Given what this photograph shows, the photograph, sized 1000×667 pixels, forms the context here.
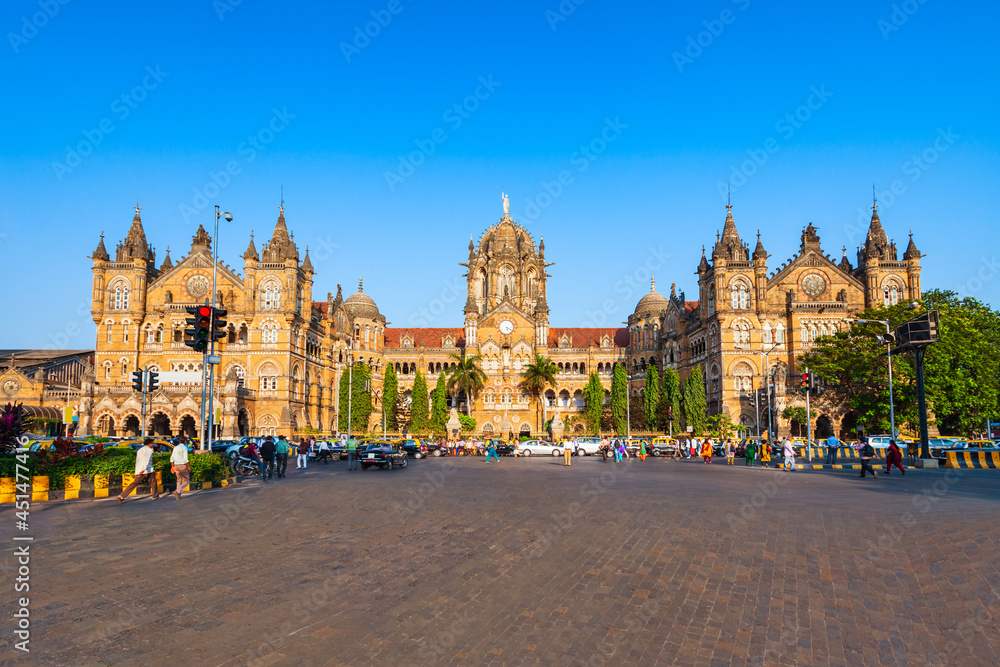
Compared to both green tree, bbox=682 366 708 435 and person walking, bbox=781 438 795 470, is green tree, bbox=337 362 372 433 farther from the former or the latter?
person walking, bbox=781 438 795 470

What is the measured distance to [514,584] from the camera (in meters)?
8.91

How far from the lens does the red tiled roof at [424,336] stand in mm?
93956

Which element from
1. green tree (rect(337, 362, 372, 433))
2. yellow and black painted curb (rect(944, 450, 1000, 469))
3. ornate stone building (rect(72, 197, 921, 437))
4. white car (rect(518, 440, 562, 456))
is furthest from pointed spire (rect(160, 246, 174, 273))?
yellow and black painted curb (rect(944, 450, 1000, 469))

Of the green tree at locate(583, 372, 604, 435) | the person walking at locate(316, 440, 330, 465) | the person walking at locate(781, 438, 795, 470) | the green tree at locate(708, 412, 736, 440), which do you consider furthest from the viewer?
the green tree at locate(583, 372, 604, 435)

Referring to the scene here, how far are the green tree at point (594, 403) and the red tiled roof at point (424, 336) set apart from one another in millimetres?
20854

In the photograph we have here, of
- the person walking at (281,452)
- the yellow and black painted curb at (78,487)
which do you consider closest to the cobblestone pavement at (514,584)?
the yellow and black painted curb at (78,487)

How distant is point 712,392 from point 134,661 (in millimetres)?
67925

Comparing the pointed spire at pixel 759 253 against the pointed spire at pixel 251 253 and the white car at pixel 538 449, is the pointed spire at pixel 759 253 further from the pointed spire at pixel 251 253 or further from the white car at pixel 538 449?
the pointed spire at pixel 251 253

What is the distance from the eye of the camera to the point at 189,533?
12.6 m

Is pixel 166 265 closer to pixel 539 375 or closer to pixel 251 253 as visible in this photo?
pixel 251 253

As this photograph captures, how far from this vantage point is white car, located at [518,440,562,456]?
2135 inches

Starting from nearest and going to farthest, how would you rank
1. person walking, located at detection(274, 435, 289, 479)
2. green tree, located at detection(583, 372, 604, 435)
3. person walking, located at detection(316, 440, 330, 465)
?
1. person walking, located at detection(274, 435, 289, 479)
2. person walking, located at detection(316, 440, 330, 465)
3. green tree, located at detection(583, 372, 604, 435)

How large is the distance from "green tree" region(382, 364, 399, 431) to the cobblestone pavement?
61.8m

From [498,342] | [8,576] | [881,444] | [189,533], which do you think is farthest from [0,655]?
[498,342]
